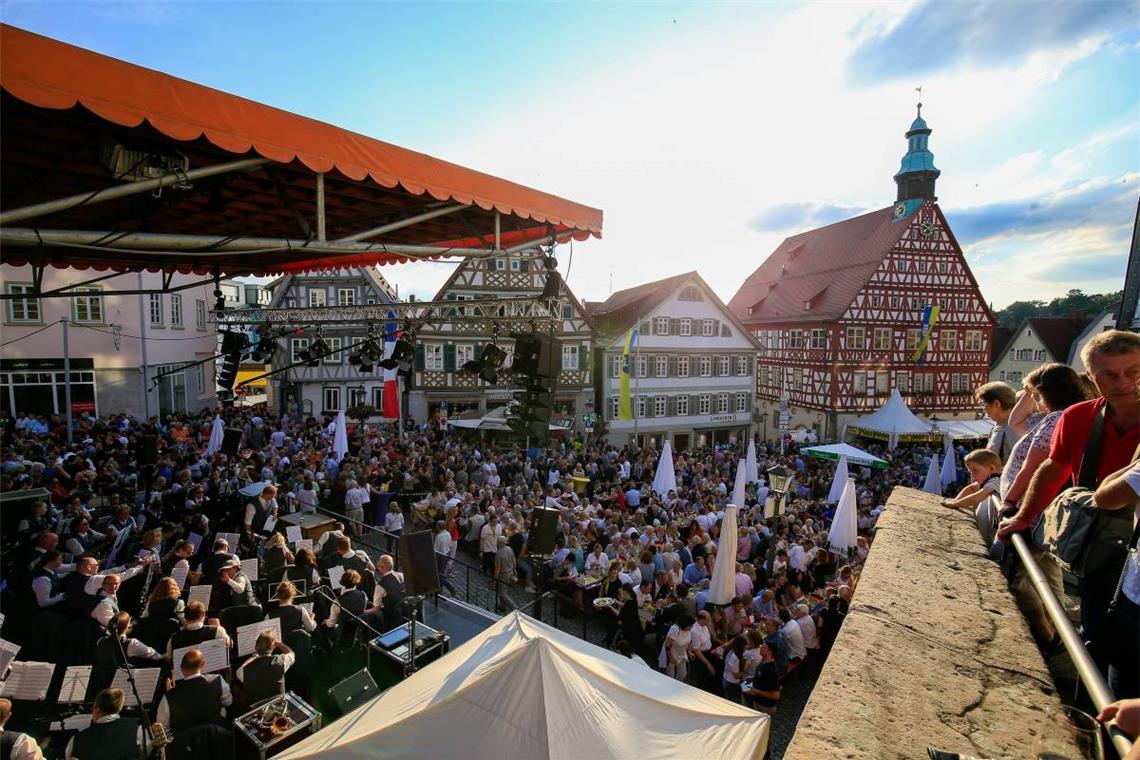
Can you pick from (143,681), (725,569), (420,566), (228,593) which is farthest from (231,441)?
(725,569)

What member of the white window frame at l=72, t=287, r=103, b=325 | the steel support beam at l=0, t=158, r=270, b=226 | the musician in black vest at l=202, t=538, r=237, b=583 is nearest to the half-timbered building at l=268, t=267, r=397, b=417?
the white window frame at l=72, t=287, r=103, b=325

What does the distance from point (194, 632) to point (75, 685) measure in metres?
0.92

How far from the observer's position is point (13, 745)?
11.2 feet

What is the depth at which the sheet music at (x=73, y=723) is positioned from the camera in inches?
187

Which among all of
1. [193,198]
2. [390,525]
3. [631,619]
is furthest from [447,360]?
[193,198]

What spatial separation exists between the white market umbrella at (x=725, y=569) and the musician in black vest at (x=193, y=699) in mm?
6000

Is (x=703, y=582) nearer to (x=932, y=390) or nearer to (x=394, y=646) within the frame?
(x=394, y=646)

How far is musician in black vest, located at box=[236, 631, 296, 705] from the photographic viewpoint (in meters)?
5.11

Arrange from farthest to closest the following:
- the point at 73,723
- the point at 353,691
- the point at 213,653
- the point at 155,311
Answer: the point at 155,311 → the point at 353,691 → the point at 213,653 → the point at 73,723

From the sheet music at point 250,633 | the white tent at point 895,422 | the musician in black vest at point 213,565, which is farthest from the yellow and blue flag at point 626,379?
the sheet music at point 250,633

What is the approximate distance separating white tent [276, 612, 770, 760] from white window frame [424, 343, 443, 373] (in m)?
22.5

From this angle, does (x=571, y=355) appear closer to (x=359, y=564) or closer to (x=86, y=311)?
(x=86, y=311)

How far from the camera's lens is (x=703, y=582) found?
8.88m

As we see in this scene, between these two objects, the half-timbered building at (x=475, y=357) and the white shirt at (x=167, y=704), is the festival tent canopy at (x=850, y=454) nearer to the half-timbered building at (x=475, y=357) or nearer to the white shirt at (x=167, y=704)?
the half-timbered building at (x=475, y=357)
